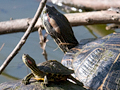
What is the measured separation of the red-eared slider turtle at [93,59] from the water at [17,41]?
558mm

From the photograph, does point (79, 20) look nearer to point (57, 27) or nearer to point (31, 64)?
point (57, 27)

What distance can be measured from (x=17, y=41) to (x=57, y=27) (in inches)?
46.4

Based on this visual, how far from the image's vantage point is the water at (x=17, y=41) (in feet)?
9.04

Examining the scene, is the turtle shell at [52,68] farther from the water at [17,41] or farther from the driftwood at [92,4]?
the driftwood at [92,4]

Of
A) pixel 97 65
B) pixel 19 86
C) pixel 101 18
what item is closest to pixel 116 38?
pixel 97 65

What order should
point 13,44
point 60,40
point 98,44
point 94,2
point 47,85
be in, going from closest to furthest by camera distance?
point 47,85, point 98,44, point 60,40, point 13,44, point 94,2

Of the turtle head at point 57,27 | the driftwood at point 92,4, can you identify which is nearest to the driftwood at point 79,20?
the turtle head at point 57,27

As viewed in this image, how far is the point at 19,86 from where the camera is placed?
1187 millimetres

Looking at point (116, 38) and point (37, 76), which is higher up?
point (37, 76)

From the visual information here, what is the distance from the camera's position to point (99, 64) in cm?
176

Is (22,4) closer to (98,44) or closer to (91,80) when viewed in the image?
(98,44)

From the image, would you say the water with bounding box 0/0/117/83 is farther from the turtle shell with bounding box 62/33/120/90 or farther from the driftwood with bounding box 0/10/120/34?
the turtle shell with bounding box 62/33/120/90

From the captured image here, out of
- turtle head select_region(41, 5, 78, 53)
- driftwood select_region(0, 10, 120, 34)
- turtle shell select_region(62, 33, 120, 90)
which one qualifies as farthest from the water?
turtle shell select_region(62, 33, 120, 90)

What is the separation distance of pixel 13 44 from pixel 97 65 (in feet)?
5.40
